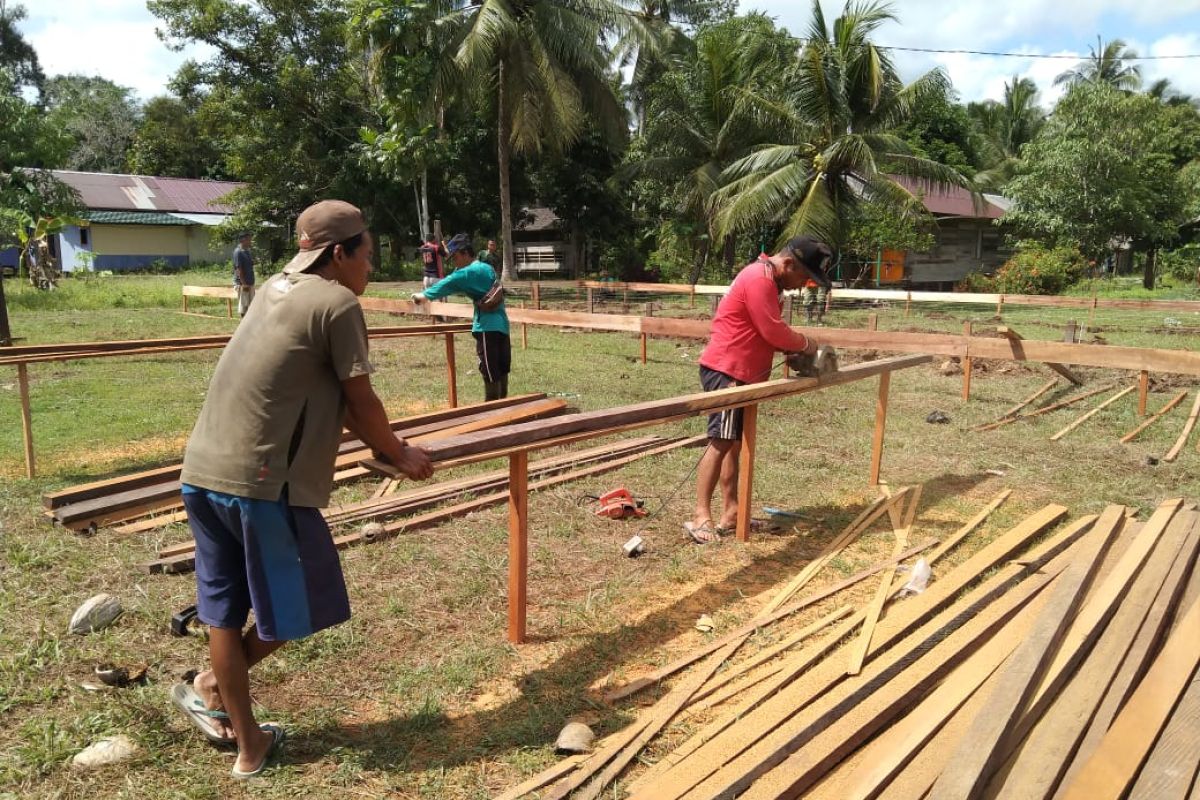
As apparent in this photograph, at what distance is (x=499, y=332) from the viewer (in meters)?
7.55

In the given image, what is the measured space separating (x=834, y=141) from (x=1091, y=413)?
42.6ft

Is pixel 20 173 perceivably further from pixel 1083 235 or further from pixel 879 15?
pixel 1083 235

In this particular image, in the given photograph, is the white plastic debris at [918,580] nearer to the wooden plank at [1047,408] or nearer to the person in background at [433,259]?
the wooden plank at [1047,408]

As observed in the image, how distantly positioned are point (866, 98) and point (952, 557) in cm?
1696

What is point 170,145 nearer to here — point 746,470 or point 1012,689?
point 746,470

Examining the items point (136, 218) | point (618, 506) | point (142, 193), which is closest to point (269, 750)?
point (618, 506)

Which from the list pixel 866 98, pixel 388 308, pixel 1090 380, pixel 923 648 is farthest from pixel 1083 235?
pixel 923 648

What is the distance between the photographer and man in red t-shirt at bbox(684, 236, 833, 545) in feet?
15.4

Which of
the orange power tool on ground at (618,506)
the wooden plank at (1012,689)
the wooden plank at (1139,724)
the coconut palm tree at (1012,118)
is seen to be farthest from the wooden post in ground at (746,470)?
the coconut palm tree at (1012,118)

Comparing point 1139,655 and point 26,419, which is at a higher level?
point 26,419

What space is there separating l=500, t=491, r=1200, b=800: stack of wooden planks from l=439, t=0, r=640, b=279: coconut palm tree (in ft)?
66.5

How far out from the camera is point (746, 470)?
4.97 metres

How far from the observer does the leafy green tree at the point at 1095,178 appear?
86.1ft

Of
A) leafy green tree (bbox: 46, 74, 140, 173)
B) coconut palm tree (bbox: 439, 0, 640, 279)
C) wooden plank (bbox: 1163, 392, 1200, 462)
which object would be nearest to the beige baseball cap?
wooden plank (bbox: 1163, 392, 1200, 462)
